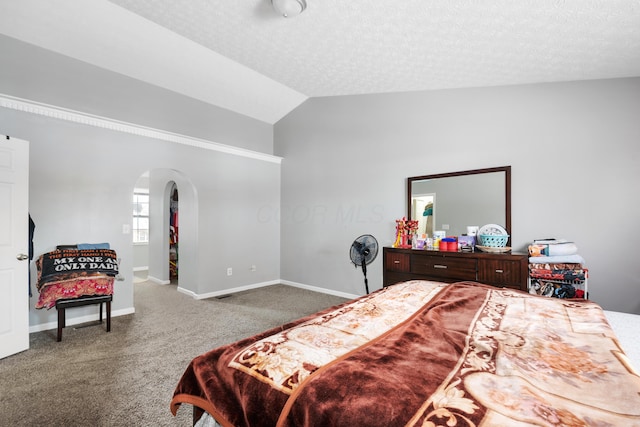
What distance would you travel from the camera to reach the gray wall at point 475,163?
8.82 ft

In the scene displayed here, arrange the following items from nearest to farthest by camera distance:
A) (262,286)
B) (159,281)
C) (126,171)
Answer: (126,171), (262,286), (159,281)

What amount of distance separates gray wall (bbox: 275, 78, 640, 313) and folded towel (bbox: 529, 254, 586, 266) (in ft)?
1.18

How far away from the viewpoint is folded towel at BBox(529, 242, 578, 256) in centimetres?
264

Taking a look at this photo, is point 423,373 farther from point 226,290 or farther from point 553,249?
point 226,290

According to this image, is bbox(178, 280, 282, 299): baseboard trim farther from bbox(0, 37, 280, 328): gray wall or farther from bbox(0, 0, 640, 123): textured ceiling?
bbox(0, 0, 640, 123): textured ceiling

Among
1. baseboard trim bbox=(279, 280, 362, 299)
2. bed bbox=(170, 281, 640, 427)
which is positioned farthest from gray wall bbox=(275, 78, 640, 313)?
bed bbox=(170, 281, 640, 427)

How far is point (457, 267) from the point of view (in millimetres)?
3027

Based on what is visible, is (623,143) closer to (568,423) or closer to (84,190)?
(568,423)

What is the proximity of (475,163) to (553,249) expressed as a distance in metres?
1.18

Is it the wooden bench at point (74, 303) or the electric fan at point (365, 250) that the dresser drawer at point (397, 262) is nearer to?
the electric fan at point (365, 250)

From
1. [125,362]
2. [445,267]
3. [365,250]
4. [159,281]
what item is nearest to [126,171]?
[125,362]

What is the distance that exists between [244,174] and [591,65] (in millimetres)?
4303

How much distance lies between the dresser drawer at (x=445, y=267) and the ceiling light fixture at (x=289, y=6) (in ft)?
8.52

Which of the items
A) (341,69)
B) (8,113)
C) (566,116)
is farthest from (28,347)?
(566,116)
